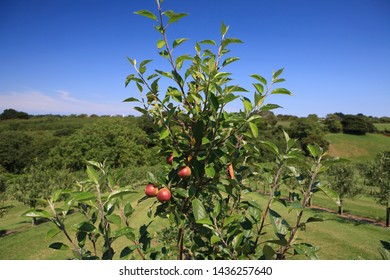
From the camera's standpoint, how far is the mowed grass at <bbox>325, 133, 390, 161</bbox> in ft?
218

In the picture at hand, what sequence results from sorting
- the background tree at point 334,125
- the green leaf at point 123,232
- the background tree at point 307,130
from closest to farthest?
1. the green leaf at point 123,232
2. the background tree at point 307,130
3. the background tree at point 334,125

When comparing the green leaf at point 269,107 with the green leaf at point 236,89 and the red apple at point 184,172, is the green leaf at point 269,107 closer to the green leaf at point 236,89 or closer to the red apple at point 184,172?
the green leaf at point 236,89

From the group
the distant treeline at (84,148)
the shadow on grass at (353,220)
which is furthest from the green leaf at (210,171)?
the distant treeline at (84,148)

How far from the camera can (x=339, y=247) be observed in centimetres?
1377

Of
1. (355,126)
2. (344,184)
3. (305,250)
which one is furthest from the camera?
(355,126)

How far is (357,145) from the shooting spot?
2773 inches

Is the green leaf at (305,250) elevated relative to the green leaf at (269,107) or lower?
lower

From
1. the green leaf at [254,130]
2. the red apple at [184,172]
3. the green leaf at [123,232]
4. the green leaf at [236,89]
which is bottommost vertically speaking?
the green leaf at [123,232]

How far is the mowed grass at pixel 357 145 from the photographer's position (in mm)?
66500

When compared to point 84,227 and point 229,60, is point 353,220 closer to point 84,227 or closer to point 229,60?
point 229,60

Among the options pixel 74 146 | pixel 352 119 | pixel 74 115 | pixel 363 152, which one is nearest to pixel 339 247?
pixel 74 146

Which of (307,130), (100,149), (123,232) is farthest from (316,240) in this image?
(307,130)

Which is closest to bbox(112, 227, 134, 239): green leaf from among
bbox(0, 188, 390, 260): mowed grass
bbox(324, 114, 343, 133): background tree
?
bbox(0, 188, 390, 260): mowed grass
